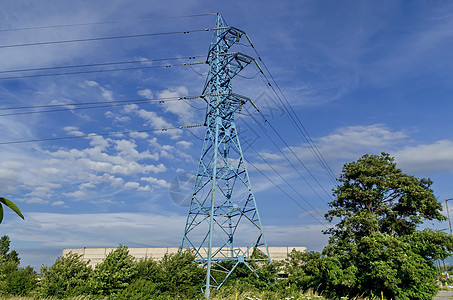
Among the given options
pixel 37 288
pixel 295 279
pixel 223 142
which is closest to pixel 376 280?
pixel 295 279

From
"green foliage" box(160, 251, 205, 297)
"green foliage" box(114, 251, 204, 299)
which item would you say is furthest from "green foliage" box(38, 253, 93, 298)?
"green foliage" box(160, 251, 205, 297)

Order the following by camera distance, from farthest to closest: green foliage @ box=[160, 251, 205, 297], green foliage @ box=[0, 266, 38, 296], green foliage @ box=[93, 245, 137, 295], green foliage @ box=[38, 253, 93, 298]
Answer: green foliage @ box=[160, 251, 205, 297], green foliage @ box=[0, 266, 38, 296], green foliage @ box=[93, 245, 137, 295], green foliage @ box=[38, 253, 93, 298]

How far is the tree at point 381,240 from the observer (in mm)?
24016

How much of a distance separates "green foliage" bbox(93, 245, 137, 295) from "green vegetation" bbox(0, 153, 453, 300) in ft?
0.23

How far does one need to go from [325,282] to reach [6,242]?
54.1 meters

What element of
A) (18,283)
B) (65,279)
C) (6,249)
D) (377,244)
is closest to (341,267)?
(377,244)

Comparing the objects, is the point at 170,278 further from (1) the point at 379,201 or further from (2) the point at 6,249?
(2) the point at 6,249

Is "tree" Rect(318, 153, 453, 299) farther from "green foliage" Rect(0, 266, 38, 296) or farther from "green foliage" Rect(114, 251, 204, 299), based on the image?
"green foliage" Rect(0, 266, 38, 296)

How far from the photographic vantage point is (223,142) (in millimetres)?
28391

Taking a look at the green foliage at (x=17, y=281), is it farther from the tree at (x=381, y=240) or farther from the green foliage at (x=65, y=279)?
the tree at (x=381, y=240)

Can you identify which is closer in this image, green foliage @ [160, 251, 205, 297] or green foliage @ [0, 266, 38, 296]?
green foliage @ [0, 266, 38, 296]

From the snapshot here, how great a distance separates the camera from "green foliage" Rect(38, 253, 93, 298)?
69.7 feet

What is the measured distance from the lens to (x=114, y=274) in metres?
22.5

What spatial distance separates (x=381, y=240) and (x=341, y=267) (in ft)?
13.9
